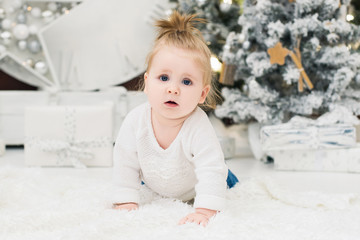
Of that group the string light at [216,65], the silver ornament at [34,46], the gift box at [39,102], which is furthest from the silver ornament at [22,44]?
the string light at [216,65]

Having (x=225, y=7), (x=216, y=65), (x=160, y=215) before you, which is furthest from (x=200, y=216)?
(x=225, y=7)

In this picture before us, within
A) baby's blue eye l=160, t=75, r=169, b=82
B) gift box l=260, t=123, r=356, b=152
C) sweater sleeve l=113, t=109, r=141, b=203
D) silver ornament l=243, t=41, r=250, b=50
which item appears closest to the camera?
baby's blue eye l=160, t=75, r=169, b=82

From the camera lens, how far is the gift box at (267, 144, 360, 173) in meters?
1.73

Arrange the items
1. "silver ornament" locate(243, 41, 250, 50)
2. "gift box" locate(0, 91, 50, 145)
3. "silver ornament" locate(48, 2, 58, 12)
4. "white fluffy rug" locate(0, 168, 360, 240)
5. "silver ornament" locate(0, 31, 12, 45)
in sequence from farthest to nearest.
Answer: "silver ornament" locate(48, 2, 58, 12)
"silver ornament" locate(0, 31, 12, 45)
"gift box" locate(0, 91, 50, 145)
"silver ornament" locate(243, 41, 250, 50)
"white fluffy rug" locate(0, 168, 360, 240)

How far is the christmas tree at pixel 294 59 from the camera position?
180cm

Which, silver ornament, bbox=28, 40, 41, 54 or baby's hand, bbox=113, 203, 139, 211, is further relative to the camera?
silver ornament, bbox=28, 40, 41, 54

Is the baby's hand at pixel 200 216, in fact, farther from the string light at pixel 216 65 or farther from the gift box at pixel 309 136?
the string light at pixel 216 65

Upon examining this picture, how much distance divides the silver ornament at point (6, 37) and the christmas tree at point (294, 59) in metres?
1.25

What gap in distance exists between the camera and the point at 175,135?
3.28 ft

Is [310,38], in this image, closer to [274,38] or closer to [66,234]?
[274,38]

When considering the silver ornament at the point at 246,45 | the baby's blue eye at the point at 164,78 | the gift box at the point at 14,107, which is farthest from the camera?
the gift box at the point at 14,107

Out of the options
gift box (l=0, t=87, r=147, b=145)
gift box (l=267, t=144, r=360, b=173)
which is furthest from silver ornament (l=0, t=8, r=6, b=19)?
gift box (l=267, t=144, r=360, b=173)

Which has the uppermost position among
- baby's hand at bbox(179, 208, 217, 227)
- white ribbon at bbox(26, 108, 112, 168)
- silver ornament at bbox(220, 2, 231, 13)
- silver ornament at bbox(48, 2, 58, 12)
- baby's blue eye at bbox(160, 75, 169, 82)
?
silver ornament at bbox(220, 2, 231, 13)

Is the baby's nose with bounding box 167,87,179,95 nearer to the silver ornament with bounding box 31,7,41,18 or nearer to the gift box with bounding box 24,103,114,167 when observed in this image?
the gift box with bounding box 24,103,114,167
